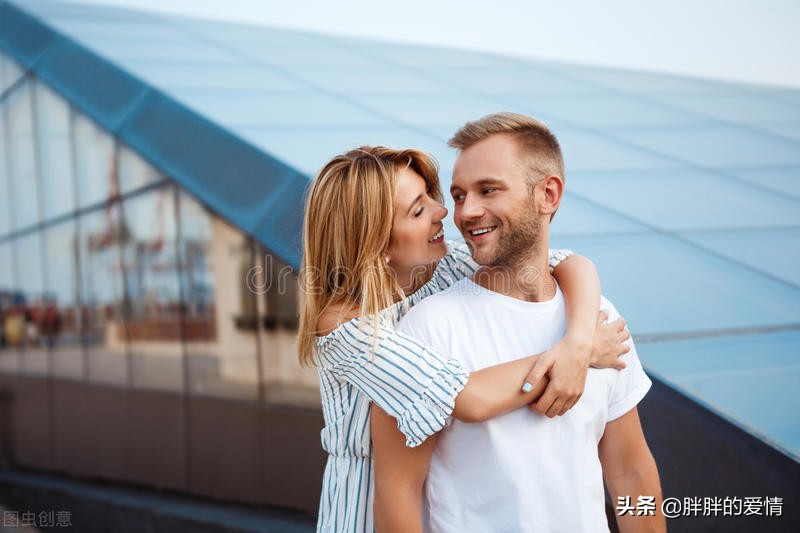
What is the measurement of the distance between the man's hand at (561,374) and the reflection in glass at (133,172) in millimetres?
7934

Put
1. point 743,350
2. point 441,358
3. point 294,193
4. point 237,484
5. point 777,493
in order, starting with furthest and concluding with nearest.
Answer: point 237,484, point 294,193, point 743,350, point 777,493, point 441,358

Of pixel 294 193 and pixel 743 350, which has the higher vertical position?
pixel 294 193

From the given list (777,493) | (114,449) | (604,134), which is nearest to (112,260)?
(114,449)

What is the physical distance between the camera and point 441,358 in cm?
229

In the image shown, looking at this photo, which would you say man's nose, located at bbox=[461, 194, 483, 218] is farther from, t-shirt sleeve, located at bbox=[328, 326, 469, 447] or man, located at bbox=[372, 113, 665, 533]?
t-shirt sleeve, located at bbox=[328, 326, 469, 447]

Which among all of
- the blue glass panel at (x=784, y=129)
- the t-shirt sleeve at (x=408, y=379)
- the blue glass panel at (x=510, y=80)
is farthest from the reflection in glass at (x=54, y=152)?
the t-shirt sleeve at (x=408, y=379)

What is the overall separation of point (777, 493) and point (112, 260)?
9532 mm

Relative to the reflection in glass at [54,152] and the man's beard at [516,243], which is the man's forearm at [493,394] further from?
the reflection in glass at [54,152]

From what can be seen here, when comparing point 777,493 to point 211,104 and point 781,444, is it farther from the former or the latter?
point 211,104

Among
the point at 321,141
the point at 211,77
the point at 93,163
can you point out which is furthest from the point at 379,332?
the point at 93,163

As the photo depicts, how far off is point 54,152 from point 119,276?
2.67 meters

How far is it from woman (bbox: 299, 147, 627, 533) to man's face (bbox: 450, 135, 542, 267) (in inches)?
10.7

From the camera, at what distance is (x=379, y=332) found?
236 cm

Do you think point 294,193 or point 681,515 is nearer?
point 681,515
